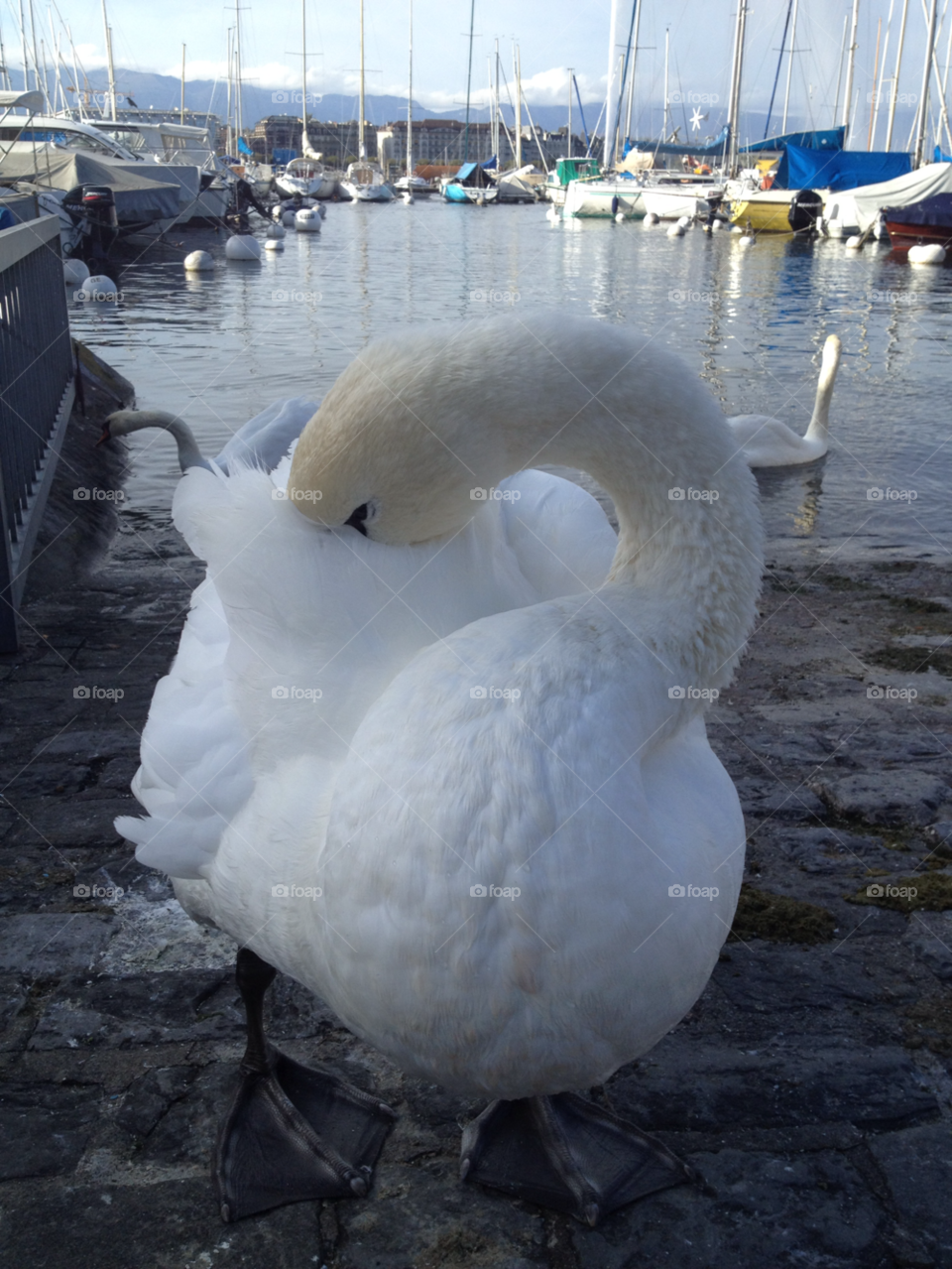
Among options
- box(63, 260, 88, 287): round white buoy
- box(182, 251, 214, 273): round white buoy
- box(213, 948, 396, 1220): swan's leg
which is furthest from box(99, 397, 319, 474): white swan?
box(182, 251, 214, 273): round white buoy

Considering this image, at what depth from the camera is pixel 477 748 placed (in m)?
1.84

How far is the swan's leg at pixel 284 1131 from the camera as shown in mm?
2236

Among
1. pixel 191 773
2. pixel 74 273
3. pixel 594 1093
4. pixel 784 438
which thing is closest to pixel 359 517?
pixel 191 773

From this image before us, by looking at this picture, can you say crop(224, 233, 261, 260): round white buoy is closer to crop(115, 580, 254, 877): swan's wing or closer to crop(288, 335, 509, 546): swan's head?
crop(115, 580, 254, 877): swan's wing

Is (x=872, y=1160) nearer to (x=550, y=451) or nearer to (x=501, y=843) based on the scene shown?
(x=501, y=843)

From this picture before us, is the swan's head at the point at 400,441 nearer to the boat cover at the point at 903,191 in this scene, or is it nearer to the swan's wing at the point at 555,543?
the swan's wing at the point at 555,543

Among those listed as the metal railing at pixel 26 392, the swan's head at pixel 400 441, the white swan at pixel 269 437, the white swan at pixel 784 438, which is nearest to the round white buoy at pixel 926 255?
the white swan at pixel 784 438

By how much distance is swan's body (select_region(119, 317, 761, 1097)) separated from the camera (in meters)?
1.82

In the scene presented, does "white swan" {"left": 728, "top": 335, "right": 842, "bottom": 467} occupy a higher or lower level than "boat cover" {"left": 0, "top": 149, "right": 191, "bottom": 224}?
lower

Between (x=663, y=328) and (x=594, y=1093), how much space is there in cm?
1301

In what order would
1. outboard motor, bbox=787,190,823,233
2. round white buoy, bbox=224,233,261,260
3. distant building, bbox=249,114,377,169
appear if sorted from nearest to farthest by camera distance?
round white buoy, bbox=224,233,261,260
outboard motor, bbox=787,190,823,233
distant building, bbox=249,114,377,169

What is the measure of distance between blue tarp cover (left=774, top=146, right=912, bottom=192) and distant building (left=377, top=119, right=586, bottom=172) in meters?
77.6

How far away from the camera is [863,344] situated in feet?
55.9

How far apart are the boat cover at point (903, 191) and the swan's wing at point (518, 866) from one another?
38220 mm
